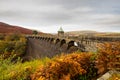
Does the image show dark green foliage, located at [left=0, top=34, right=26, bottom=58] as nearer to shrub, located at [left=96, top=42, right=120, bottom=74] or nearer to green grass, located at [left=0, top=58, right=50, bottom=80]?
green grass, located at [left=0, top=58, right=50, bottom=80]

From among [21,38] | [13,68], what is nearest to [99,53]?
[13,68]

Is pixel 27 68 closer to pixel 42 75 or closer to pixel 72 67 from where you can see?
pixel 42 75

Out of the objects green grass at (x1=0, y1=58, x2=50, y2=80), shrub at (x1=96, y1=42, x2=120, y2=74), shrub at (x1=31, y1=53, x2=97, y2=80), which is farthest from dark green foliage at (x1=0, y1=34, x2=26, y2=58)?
shrub at (x1=96, y1=42, x2=120, y2=74)

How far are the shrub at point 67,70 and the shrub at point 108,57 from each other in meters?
0.82

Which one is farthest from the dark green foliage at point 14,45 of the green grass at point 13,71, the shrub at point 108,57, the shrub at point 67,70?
the shrub at point 108,57

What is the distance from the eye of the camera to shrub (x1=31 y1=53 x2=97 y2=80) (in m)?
8.62

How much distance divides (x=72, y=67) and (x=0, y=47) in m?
59.2

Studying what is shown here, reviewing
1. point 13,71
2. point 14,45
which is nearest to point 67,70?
point 13,71

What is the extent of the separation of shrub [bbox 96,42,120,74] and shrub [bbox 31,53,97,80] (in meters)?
0.82

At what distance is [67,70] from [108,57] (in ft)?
5.86

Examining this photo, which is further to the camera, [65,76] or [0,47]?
[0,47]

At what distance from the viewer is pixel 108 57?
27.8 ft

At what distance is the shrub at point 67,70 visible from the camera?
8.62m

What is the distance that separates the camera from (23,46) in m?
75.4
